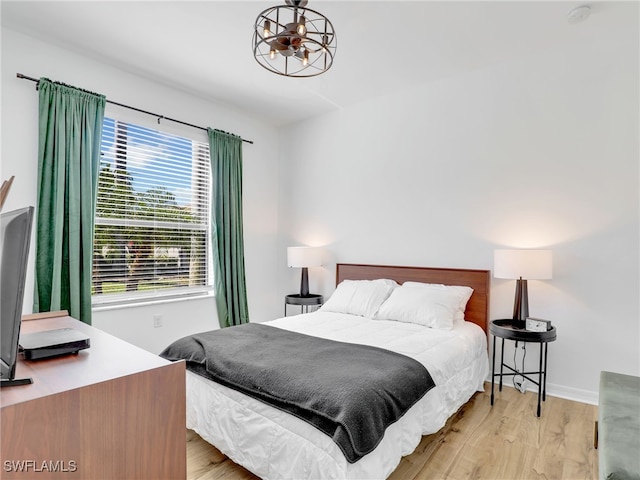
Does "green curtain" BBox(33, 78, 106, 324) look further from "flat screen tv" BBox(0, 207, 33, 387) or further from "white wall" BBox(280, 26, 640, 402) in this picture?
"white wall" BBox(280, 26, 640, 402)

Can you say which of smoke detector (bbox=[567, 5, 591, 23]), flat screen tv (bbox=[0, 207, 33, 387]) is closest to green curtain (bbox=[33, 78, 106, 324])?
flat screen tv (bbox=[0, 207, 33, 387])

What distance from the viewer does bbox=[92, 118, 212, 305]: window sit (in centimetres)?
312

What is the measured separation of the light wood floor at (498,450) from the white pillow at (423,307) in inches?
25.5

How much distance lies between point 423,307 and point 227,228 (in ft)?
7.29

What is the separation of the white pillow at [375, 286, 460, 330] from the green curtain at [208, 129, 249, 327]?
1688 mm

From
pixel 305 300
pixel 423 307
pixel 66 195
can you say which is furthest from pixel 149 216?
pixel 423 307

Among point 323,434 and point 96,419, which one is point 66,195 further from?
point 323,434

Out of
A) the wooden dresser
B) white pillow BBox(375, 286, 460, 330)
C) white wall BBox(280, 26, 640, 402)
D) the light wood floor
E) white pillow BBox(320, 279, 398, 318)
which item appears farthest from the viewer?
white pillow BBox(320, 279, 398, 318)

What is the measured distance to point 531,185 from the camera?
115 inches

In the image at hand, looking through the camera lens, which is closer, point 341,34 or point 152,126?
point 341,34

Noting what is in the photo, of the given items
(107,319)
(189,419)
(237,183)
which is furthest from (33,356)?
(237,183)

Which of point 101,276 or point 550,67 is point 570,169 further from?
point 101,276

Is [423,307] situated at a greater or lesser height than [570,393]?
greater

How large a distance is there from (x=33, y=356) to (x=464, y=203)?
3.15 m
